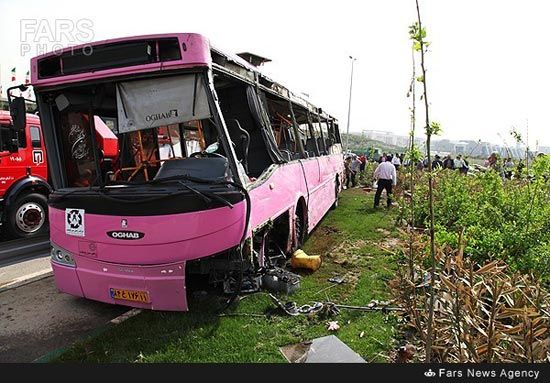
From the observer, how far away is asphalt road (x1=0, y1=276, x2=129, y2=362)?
3.91 m

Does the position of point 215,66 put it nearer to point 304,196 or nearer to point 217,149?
point 217,149

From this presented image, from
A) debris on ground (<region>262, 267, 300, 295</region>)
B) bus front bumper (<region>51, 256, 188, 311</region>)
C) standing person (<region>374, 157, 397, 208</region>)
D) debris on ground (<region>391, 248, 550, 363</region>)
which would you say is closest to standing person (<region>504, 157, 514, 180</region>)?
standing person (<region>374, 157, 397, 208</region>)

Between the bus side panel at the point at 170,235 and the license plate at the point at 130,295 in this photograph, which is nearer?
the bus side panel at the point at 170,235

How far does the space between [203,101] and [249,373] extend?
8.26 feet

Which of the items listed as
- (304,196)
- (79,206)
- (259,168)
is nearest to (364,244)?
(304,196)

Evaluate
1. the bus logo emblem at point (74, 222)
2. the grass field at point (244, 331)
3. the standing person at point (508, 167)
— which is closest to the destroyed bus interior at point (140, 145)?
the bus logo emblem at point (74, 222)

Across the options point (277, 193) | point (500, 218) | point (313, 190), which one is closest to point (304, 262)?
point (277, 193)

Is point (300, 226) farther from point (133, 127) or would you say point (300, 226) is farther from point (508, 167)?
point (508, 167)

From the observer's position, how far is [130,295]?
13.3 ft

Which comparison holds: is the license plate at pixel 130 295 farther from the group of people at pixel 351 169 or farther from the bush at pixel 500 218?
the group of people at pixel 351 169

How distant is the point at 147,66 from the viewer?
3.95 metres

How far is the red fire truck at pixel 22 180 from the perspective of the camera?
823 cm

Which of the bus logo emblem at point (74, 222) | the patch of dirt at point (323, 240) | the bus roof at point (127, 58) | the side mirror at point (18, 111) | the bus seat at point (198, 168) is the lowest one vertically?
the patch of dirt at point (323, 240)

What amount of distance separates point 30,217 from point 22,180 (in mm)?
823
